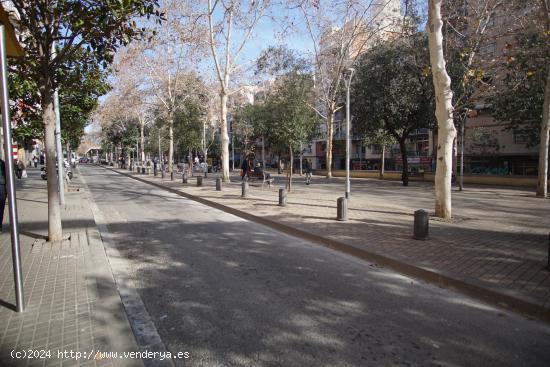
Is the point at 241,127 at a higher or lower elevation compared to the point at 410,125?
higher

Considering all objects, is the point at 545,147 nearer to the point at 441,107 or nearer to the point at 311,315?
the point at 441,107

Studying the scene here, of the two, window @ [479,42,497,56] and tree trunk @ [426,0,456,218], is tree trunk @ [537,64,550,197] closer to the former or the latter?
window @ [479,42,497,56]

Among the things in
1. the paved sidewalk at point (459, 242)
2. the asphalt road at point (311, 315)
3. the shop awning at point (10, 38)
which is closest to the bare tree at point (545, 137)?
the paved sidewalk at point (459, 242)

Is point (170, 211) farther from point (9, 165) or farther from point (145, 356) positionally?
point (145, 356)

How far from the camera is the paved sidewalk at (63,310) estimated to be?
2932mm

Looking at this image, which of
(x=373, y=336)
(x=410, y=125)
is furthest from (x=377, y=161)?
(x=373, y=336)

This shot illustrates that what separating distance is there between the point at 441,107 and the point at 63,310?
869 centimetres

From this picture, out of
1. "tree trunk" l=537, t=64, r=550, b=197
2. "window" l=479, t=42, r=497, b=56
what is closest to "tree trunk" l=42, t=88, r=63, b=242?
"tree trunk" l=537, t=64, r=550, b=197

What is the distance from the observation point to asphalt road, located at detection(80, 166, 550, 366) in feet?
9.92

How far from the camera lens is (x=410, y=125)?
68.3 ft

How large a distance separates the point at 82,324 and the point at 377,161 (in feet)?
147

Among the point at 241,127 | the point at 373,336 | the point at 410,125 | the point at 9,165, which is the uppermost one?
Result: the point at 241,127

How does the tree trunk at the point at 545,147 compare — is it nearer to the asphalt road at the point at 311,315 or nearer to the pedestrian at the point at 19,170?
the asphalt road at the point at 311,315

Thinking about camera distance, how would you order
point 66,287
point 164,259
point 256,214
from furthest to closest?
point 256,214 → point 164,259 → point 66,287
